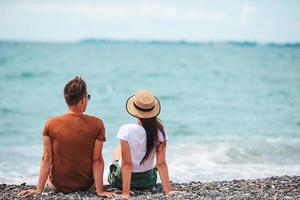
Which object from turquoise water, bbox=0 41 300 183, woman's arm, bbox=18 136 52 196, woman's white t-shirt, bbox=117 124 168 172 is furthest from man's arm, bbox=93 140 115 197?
turquoise water, bbox=0 41 300 183

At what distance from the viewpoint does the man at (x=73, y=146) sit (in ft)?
16.3

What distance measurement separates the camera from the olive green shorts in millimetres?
5556

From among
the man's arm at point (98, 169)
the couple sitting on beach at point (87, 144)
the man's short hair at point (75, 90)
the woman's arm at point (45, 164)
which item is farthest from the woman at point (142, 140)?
the woman's arm at point (45, 164)

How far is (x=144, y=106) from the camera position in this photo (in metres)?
5.06

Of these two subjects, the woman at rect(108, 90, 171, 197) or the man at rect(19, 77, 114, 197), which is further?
the woman at rect(108, 90, 171, 197)

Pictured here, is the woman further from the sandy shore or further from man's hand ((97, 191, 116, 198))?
the sandy shore

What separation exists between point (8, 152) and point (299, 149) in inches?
246

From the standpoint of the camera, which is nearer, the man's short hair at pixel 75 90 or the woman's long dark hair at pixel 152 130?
the man's short hair at pixel 75 90

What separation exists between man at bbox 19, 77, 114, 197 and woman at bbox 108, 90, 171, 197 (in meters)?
0.25

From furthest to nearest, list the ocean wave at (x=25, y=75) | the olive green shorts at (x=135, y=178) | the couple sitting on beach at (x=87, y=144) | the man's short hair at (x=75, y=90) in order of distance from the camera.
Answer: the ocean wave at (x=25, y=75), the olive green shorts at (x=135, y=178), the couple sitting on beach at (x=87, y=144), the man's short hair at (x=75, y=90)

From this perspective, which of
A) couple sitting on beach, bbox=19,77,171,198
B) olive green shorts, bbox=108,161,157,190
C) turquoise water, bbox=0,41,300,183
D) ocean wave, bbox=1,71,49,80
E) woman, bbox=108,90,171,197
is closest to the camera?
couple sitting on beach, bbox=19,77,171,198

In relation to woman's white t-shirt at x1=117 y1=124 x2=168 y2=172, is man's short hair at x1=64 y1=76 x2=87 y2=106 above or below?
above

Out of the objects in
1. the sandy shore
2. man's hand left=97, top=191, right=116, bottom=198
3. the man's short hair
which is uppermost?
the man's short hair

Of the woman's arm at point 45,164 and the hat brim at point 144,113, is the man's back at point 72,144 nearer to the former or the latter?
the woman's arm at point 45,164
